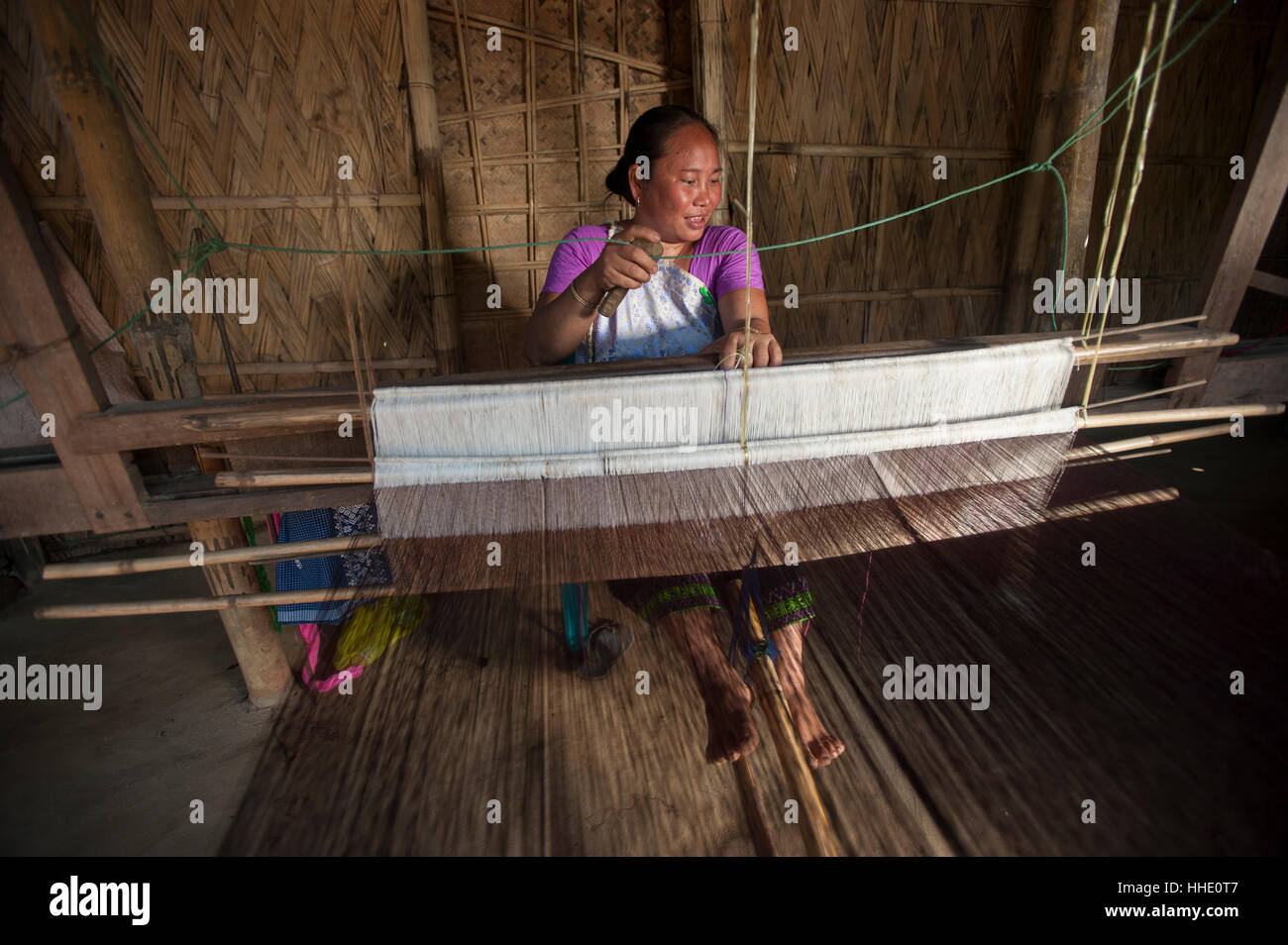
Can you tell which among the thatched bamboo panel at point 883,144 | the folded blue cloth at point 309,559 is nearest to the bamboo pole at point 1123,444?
the folded blue cloth at point 309,559

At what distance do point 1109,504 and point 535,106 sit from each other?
315 cm

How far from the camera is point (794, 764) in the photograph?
994mm

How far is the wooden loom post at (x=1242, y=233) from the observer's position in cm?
167

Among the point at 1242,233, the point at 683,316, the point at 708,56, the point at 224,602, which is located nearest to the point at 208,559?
the point at 224,602

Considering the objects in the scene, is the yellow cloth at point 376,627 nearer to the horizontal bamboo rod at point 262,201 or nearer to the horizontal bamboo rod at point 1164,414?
the horizontal bamboo rod at point 1164,414

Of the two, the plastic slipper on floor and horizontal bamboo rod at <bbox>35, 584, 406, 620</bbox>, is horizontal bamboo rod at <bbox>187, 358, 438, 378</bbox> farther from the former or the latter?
the plastic slipper on floor

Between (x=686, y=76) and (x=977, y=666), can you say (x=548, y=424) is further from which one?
(x=686, y=76)

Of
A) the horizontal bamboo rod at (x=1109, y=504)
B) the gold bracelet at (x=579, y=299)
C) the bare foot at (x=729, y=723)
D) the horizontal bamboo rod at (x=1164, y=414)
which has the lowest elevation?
the bare foot at (x=729, y=723)

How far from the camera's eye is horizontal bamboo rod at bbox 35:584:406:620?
46.3 inches

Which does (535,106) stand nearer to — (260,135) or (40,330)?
(260,135)

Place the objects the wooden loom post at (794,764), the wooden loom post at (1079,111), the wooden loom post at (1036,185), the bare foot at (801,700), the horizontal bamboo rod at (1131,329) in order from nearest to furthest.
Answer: the wooden loom post at (794,764), the bare foot at (801,700), the horizontal bamboo rod at (1131,329), the wooden loom post at (1079,111), the wooden loom post at (1036,185)

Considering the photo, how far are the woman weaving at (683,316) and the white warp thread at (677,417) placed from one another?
0.13m
